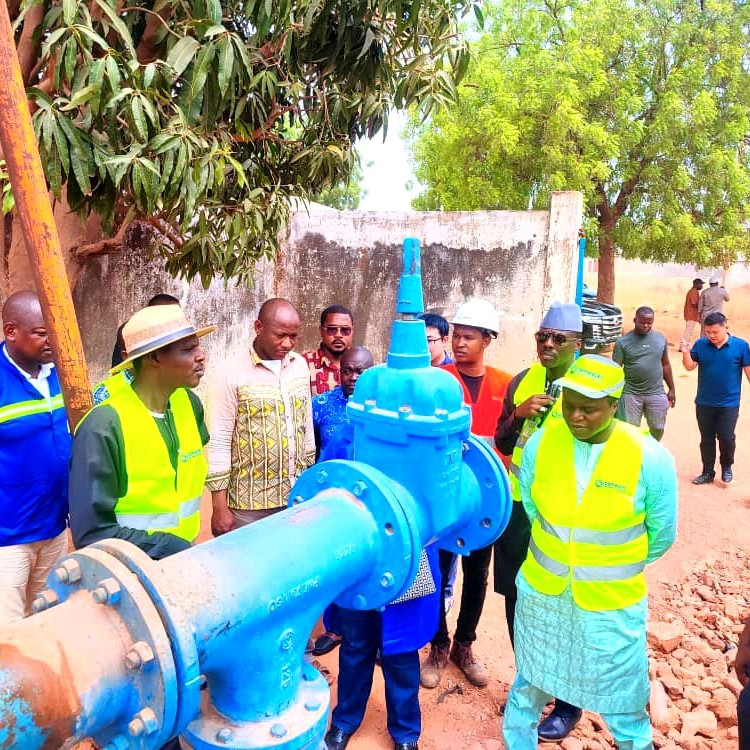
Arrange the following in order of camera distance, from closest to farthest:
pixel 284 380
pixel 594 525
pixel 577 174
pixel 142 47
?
pixel 594 525
pixel 284 380
pixel 142 47
pixel 577 174

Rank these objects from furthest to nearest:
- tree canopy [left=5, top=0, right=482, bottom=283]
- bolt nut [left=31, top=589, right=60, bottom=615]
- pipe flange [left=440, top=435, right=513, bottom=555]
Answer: tree canopy [left=5, top=0, right=482, bottom=283] → pipe flange [left=440, top=435, right=513, bottom=555] → bolt nut [left=31, top=589, right=60, bottom=615]

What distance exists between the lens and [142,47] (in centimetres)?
355

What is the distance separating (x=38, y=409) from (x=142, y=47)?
202 cm

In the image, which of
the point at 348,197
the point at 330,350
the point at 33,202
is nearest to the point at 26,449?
the point at 33,202

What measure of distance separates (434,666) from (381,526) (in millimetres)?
2613

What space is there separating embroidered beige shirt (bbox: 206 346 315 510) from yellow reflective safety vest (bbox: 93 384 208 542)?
1015mm

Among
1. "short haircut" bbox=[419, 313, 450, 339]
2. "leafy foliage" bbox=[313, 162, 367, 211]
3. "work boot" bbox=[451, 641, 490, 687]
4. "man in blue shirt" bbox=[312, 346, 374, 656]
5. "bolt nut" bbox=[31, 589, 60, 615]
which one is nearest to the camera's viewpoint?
"bolt nut" bbox=[31, 589, 60, 615]

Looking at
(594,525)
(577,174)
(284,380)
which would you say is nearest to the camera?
(594,525)

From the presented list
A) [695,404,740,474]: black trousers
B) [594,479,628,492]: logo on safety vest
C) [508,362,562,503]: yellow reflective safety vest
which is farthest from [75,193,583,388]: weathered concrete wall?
[594,479,628,492]: logo on safety vest

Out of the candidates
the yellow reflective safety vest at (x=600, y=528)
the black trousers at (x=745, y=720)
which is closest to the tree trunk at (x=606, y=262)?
the yellow reflective safety vest at (x=600, y=528)

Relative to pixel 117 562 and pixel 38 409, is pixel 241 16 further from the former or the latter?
pixel 117 562

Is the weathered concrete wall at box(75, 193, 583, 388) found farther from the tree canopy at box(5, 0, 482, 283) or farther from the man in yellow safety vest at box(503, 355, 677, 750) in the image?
the man in yellow safety vest at box(503, 355, 677, 750)

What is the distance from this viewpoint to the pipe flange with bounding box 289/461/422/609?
3.77ft

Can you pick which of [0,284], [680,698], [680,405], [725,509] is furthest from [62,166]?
[680,405]
